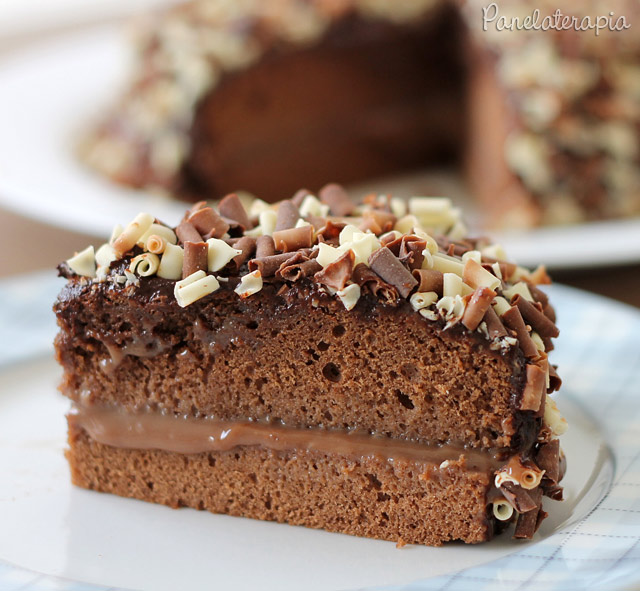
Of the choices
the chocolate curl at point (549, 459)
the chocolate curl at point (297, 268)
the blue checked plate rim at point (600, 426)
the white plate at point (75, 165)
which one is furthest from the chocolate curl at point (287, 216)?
the white plate at point (75, 165)

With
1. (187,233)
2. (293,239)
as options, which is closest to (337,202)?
(293,239)

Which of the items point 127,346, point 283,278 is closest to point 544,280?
point 283,278

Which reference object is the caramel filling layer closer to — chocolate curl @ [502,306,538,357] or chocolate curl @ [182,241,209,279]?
chocolate curl @ [502,306,538,357]

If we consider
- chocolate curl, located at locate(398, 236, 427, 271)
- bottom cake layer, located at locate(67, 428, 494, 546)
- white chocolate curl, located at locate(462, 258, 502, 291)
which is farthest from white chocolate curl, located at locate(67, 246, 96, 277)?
white chocolate curl, located at locate(462, 258, 502, 291)

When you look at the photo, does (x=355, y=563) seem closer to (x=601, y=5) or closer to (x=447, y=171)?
(x=601, y=5)

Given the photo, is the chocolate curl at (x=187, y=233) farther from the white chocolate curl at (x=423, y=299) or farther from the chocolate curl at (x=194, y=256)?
the white chocolate curl at (x=423, y=299)

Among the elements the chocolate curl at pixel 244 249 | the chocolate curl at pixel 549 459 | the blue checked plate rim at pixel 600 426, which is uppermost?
the chocolate curl at pixel 244 249
